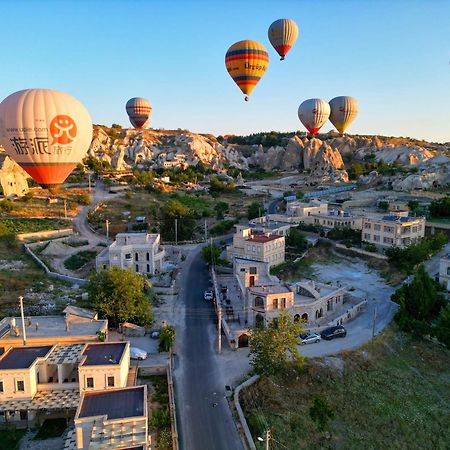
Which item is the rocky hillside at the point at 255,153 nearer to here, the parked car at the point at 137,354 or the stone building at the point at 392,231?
the stone building at the point at 392,231

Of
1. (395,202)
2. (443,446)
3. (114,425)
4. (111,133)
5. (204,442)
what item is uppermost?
(111,133)

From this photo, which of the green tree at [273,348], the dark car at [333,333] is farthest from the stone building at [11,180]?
the green tree at [273,348]

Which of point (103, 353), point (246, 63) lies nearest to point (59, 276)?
point (103, 353)

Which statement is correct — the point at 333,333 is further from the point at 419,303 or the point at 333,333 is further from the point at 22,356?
the point at 22,356

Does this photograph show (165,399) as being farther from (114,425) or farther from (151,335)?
(151,335)

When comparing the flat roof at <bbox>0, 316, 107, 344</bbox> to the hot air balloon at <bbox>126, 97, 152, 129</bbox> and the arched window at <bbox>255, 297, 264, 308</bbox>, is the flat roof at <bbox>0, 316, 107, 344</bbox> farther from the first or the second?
the hot air balloon at <bbox>126, 97, 152, 129</bbox>

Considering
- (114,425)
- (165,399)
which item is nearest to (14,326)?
(165,399)
